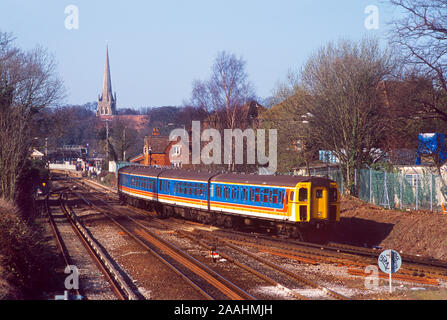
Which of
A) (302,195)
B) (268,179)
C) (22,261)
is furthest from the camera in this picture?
(268,179)

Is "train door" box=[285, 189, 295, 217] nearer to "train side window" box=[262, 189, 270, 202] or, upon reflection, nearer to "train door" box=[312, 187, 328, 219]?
"train door" box=[312, 187, 328, 219]

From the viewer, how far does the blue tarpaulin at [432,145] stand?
29.3 m

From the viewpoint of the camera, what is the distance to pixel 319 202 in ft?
69.1

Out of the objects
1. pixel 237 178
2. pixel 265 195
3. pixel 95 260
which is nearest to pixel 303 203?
pixel 265 195

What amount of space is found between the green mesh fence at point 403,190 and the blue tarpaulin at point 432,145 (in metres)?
2.33

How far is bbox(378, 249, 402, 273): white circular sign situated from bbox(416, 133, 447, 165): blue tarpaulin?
1875 centimetres

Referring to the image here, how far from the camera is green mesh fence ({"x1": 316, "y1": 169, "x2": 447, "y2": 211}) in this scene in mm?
25609

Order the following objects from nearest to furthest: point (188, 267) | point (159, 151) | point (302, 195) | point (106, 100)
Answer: point (188, 267)
point (302, 195)
point (159, 151)
point (106, 100)

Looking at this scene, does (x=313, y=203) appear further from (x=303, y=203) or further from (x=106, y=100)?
(x=106, y=100)

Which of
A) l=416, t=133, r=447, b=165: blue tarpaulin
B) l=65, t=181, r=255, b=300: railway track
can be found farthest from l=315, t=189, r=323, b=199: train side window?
l=416, t=133, r=447, b=165: blue tarpaulin

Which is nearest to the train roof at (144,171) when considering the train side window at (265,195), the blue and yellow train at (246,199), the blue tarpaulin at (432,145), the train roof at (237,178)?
the train roof at (237,178)

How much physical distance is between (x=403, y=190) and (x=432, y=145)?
473 cm

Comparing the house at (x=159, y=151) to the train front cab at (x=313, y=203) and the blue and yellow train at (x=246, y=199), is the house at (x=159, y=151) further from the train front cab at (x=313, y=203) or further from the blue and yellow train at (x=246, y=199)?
the train front cab at (x=313, y=203)
